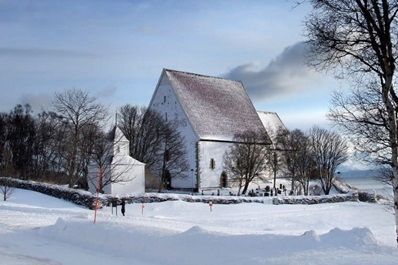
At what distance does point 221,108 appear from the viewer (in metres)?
66.2

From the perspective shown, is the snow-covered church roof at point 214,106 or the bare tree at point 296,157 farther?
the bare tree at point 296,157

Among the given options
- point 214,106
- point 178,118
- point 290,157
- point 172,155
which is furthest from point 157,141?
point 290,157

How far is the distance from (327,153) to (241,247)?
60.2 metres

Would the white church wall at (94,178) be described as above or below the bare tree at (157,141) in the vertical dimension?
below

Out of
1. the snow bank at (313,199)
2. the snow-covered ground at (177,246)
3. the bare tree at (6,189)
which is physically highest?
the bare tree at (6,189)

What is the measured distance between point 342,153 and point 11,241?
60101mm

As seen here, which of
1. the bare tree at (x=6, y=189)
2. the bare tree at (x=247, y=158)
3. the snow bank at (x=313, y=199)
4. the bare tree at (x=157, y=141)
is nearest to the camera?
the bare tree at (x=6, y=189)

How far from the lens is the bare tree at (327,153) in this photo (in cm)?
6756

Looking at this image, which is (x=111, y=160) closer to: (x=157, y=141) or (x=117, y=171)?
(x=117, y=171)

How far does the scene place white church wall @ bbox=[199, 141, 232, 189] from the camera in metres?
60.8

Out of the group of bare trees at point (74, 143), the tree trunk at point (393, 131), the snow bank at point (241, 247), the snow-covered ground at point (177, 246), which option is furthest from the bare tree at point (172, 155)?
the tree trunk at point (393, 131)

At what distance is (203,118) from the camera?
6303 cm

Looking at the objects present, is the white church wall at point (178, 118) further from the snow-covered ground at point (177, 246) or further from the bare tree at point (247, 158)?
the snow-covered ground at point (177, 246)

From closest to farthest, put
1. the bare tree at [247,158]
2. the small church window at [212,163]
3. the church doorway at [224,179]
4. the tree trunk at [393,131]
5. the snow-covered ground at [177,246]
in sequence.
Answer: the snow-covered ground at [177,246], the tree trunk at [393,131], the bare tree at [247,158], the small church window at [212,163], the church doorway at [224,179]
